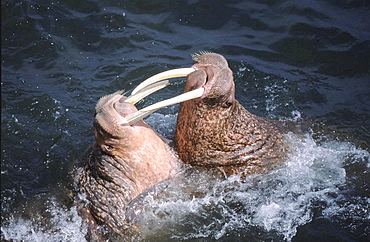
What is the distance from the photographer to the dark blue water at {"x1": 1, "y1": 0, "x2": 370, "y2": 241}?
4719 millimetres

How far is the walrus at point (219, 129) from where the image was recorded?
4.35 meters

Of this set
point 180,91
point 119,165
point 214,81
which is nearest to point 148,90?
point 214,81

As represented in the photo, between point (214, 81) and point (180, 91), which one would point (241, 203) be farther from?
point (180, 91)

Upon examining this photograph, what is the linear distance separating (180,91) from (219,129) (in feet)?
8.72

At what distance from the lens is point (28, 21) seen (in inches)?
329

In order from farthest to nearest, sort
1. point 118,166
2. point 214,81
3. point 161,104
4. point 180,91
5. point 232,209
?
point 180,91, point 232,209, point 118,166, point 214,81, point 161,104

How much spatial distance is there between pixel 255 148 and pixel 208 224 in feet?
3.19

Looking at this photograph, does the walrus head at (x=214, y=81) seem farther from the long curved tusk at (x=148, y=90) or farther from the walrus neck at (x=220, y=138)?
the long curved tusk at (x=148, y=90)

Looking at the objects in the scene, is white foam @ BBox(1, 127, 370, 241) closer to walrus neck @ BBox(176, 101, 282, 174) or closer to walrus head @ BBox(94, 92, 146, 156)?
walrus neck @ BBox(176, 101, 282, 174)

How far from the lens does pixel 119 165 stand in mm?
4527

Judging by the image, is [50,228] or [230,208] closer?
[50,228]

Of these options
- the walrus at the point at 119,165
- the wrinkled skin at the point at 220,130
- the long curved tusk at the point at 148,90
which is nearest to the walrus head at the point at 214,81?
the wrinkled skin at the point at 220,130

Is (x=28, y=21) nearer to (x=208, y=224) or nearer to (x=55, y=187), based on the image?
(x=55, y=187)

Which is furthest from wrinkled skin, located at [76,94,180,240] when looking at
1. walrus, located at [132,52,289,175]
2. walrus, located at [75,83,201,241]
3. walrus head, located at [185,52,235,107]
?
walrus head, located at [185,52,235,107]
